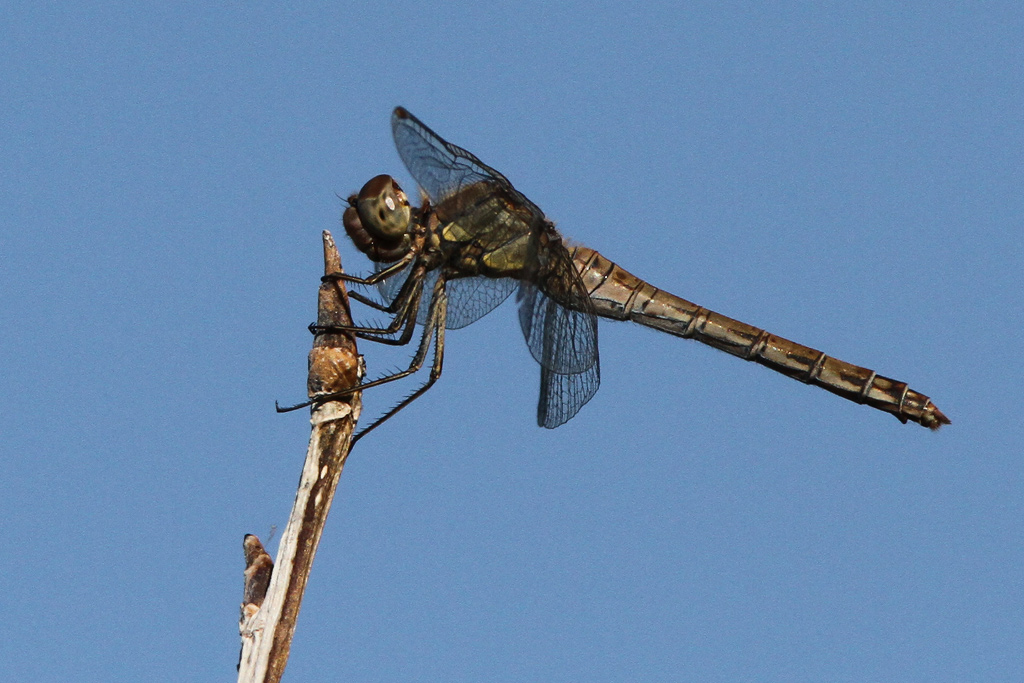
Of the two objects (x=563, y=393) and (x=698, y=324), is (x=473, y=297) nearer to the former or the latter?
(x=563, y=393)

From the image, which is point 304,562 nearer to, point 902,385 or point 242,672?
point 242,672

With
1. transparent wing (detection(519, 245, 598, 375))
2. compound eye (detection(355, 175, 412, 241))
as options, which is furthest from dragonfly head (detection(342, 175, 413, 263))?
transparent wing (detection(519, 245, 598, 375))

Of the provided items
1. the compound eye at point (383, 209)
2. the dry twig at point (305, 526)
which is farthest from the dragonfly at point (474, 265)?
the dry twig at point (305, 526)

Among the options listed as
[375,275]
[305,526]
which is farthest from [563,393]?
[305,526]

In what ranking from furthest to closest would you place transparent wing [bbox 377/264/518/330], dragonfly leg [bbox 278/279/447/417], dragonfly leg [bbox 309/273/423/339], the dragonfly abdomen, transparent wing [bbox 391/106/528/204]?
the dragonfly abdomen, transparent wing [bbox 377/264/518/330], transparent wing [bbox 391/106/528/204], dragonfly leg [bbox 309/273/423/339], dragonfly leg [bbox 278/279/447/417]

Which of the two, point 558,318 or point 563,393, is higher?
point 558,318

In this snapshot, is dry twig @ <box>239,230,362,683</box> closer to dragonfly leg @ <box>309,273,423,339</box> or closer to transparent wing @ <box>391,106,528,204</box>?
dragonfly leg @ <box>309,273,423,339</box>
